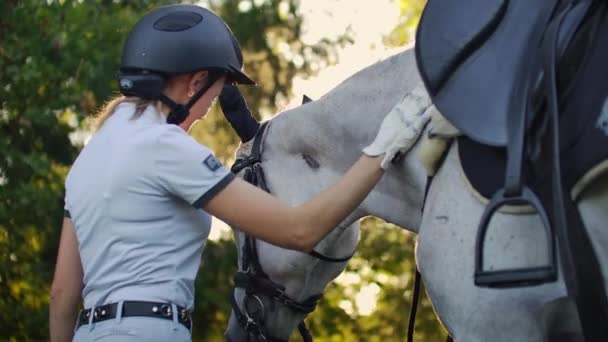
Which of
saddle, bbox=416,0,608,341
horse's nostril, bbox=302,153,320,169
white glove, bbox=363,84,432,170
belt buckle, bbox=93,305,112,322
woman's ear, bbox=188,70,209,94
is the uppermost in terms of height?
saddle, bbox=416,0,608,341

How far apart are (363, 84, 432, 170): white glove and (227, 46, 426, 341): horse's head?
22 cm

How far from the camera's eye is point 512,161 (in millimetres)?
2932

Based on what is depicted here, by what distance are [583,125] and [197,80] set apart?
1202mm

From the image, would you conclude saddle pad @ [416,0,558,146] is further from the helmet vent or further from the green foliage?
the green foliage

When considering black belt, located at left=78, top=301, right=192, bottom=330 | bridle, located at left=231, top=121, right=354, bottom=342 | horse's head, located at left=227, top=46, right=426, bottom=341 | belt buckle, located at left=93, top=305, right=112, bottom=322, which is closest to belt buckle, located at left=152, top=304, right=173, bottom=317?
black belt, located at left=78, top=301, right=192, bottom=330

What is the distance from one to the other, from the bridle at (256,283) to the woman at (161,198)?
0.68m

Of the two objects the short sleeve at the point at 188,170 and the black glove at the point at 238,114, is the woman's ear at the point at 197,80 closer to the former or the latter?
the short sleeve at the point at 188,170

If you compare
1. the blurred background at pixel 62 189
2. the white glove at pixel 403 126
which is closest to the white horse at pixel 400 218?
the white glove at pixel 403 126

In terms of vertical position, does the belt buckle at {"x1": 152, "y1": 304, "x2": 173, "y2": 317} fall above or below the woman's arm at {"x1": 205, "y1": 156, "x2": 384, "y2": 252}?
below

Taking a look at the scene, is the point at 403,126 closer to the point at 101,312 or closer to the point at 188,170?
the point at 188,170

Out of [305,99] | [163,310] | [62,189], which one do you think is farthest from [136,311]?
[62,189]

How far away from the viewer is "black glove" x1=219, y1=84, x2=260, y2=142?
4406 mm

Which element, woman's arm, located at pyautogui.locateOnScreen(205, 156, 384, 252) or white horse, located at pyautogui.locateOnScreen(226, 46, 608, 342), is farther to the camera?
woman's arm, located at pyautogui.locateOnScreen(205, 156, 384, 252)

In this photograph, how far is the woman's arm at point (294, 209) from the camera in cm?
337
